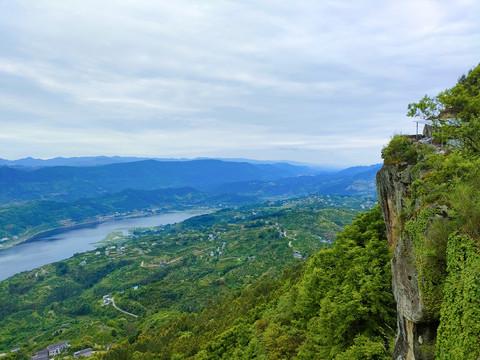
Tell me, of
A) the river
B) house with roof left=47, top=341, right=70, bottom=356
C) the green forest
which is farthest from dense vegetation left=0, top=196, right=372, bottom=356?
the river

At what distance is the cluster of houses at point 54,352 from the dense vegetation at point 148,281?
4.91 ft

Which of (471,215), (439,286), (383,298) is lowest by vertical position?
(383,298)

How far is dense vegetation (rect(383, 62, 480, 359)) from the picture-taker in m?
6.56

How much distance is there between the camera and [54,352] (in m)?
44.1

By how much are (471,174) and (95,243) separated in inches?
6210

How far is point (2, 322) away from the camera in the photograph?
64.1 metres

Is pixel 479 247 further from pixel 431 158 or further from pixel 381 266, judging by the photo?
pixel 381 266

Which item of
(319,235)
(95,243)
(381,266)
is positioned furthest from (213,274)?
(95,243)

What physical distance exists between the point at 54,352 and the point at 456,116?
188 ft

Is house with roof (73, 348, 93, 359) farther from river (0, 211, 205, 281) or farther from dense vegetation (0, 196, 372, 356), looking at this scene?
river (0, 211, 205, 281)

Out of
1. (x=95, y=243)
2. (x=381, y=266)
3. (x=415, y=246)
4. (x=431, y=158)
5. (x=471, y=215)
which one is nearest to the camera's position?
(x=471, y=215)

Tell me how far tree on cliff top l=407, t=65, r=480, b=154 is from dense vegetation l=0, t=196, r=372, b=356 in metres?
27.4

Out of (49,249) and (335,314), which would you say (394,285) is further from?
(49,249)

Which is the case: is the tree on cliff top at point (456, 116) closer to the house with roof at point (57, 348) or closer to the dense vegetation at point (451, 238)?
the dense vegetation at point (451, 238)
